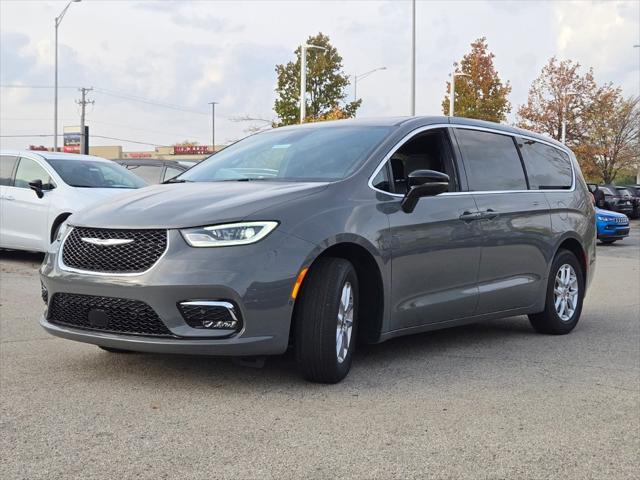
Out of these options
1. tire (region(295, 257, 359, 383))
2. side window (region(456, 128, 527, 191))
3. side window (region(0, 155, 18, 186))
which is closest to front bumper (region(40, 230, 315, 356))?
tire (region(295, 257, 359, 383))

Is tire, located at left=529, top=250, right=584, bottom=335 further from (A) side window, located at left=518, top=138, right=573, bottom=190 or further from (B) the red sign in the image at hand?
(B) the red sign

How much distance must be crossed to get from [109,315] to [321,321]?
1196 mm

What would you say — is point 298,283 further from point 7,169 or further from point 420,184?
point 7,169

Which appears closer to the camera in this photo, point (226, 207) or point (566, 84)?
→ point (226, 207)

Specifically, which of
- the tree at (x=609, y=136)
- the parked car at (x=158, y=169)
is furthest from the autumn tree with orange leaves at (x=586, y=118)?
the parked car at (x=158, y=169)

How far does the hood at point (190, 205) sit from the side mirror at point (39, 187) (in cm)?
716

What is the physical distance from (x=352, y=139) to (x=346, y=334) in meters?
1.48

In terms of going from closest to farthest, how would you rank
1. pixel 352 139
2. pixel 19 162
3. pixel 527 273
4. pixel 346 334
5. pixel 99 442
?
pixel 99 442, pixel 346 334, pixel 352 139, pixel 527 273, pixel 19 162

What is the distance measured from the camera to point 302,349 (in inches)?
201

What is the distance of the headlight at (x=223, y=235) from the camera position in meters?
4.86

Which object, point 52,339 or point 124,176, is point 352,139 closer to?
point 52,339

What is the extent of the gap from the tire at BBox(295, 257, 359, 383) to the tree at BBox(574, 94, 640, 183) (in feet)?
172

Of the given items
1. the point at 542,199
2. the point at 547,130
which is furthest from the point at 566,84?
the point at 542,199

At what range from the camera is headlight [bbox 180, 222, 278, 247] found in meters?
4.86
